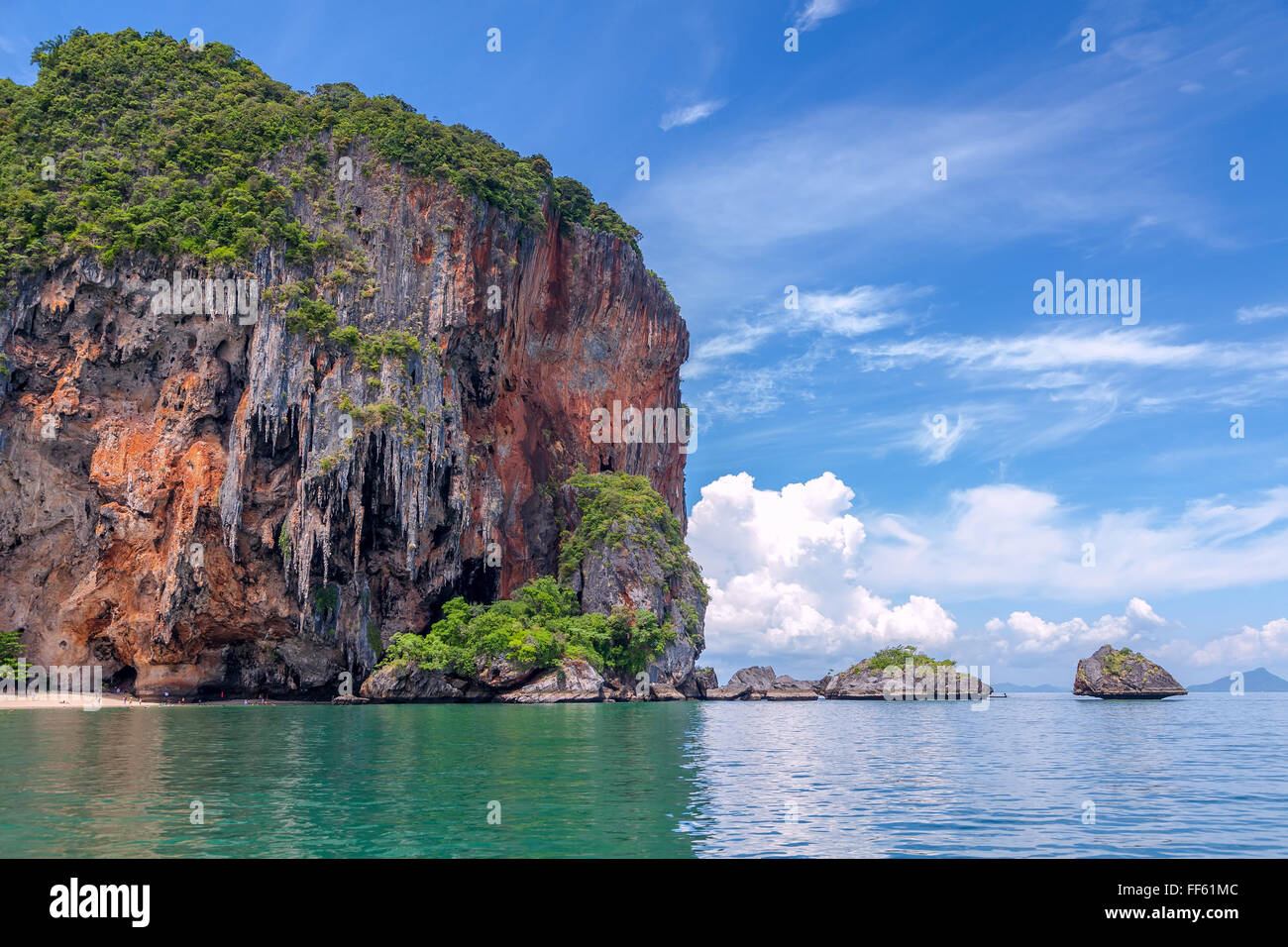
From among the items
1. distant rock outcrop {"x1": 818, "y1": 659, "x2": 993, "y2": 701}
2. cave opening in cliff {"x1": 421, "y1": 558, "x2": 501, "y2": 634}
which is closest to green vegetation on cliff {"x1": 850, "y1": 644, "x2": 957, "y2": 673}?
distant rock outcrop {"x1": 818, "y1": 659, "x2": 993, "y2": 701}

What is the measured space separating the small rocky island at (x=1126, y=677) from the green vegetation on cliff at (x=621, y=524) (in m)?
38.9

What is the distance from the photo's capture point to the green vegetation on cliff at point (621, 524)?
7219cm

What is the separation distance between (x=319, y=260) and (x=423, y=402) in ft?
41.3

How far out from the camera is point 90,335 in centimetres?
5747

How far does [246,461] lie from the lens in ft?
183

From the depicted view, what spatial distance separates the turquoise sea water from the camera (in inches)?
506

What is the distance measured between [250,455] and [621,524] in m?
29.0

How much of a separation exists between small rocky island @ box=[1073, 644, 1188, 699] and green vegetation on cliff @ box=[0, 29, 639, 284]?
218ft

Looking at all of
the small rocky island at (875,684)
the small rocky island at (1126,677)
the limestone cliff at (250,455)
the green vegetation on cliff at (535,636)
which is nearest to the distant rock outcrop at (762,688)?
the small rocky island at (875,684)

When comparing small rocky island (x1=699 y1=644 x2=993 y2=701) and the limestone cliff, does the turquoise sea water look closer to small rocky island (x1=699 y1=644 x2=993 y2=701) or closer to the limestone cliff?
the limestone cliff

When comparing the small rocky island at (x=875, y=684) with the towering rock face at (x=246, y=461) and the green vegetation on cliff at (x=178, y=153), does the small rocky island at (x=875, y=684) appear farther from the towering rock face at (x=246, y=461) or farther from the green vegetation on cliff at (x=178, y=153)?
the green vegetation on cliff at (x=178, y=153)

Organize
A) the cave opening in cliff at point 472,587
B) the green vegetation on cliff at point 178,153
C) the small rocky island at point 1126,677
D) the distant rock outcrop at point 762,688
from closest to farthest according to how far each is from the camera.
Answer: the green vegetation on cliff at point 178,153 → the cave opening in cliff at point 472,587 → the small rocky island at point 1126,677 → the distant rock outcrop at point 762,688
